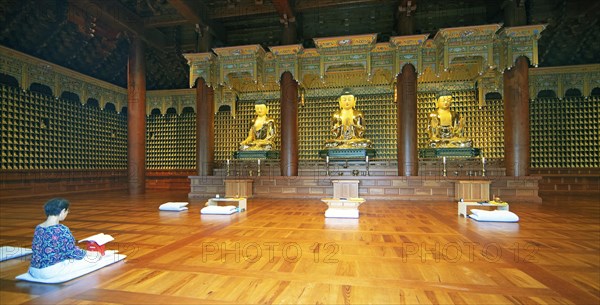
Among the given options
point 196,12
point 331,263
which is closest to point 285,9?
point 196,12

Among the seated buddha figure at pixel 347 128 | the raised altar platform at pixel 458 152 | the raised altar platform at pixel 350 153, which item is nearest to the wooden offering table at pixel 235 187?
the raised altar platform at pixel 350 153

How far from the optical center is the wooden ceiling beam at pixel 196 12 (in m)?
8.54

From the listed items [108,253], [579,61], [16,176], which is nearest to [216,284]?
[108,253]

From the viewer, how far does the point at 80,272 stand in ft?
7.68

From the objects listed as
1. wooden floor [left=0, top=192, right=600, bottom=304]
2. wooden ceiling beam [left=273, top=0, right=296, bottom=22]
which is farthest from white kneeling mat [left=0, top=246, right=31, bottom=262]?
wooden ceiling beam [left=273, top=0, right=296, bottom=22]

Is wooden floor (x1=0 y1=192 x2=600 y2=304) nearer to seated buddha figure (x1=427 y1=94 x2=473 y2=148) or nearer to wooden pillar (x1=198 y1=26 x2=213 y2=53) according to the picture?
seated buddha figure (x1=427 y1=94 x2=473 y2=148)

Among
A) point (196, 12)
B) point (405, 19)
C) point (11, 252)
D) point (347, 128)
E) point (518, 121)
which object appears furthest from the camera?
point (347, 128)

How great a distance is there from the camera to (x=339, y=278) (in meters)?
2.26

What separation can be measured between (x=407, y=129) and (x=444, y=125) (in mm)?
2418

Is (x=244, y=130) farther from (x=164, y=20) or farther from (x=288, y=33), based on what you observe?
(x=164, y=20)

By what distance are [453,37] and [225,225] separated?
7.86m

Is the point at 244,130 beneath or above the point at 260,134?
above

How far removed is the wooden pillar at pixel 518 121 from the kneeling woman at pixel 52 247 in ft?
29.7

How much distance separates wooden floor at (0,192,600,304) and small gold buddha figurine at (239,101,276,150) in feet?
17.6
